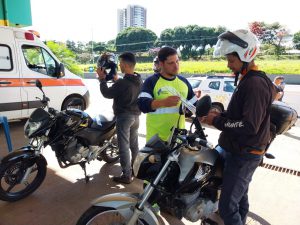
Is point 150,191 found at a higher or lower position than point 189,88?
lower

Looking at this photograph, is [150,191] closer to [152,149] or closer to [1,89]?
[152,149]

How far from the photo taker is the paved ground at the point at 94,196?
3.13 metres

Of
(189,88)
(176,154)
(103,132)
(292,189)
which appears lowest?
(292,189)

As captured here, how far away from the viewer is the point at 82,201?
3475 mm

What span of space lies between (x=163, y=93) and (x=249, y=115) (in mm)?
980

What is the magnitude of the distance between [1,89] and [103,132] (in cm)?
354

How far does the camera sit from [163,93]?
8.89 feet

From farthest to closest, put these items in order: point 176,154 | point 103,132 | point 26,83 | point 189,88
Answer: point 26,83, point 103,132, point 189,88, point 176,154

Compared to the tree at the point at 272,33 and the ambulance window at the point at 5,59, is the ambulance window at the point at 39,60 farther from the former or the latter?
the tree at the point at 272,33

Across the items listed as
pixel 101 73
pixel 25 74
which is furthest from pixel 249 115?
pixel 25 74

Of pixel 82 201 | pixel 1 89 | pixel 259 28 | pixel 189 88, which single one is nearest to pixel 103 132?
pixel 82 201

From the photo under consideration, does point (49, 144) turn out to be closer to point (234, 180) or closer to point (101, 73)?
point (101, 73)

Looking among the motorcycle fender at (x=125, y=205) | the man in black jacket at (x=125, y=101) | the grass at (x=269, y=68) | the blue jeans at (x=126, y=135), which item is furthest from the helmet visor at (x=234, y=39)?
the grass at (x=269, y=68)

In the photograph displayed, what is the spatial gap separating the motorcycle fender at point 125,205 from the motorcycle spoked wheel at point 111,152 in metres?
2.27
